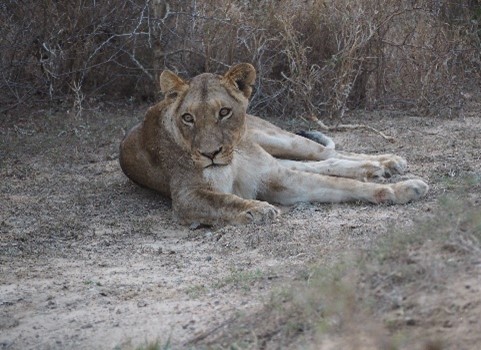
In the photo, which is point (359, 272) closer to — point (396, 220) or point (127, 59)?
point (396, 220)

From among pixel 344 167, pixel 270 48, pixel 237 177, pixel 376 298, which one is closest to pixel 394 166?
pixel 344 167

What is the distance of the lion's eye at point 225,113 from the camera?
6.41 meters

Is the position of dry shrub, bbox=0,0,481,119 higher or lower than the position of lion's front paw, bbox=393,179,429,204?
higher

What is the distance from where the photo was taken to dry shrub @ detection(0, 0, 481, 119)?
8.79 meters

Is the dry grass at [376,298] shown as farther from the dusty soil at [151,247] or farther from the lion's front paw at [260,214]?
the lion's front paw at [260,214]

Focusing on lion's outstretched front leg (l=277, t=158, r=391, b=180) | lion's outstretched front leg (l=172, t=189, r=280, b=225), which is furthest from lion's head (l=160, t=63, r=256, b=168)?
lion's outstretched front leg (l=277, t=158, r=391, b=180)

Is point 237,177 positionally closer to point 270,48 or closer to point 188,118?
point 188,118

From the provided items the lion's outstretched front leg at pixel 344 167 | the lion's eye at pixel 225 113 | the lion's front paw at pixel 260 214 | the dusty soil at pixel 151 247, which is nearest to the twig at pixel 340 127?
the dusty soil at pixel 151 247

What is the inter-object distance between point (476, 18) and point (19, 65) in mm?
4536

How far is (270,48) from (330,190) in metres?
3.05

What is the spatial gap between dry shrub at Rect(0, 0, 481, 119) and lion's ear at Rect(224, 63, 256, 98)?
1914 millimetres

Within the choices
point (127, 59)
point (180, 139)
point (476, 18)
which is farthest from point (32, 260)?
point (476, 18)

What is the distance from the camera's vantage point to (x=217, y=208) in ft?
20.1

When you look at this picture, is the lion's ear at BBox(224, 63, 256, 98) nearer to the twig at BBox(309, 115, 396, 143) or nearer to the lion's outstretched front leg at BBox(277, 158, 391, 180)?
the lion's outstretched front leg at BBox(277, 158, 391, 180)
